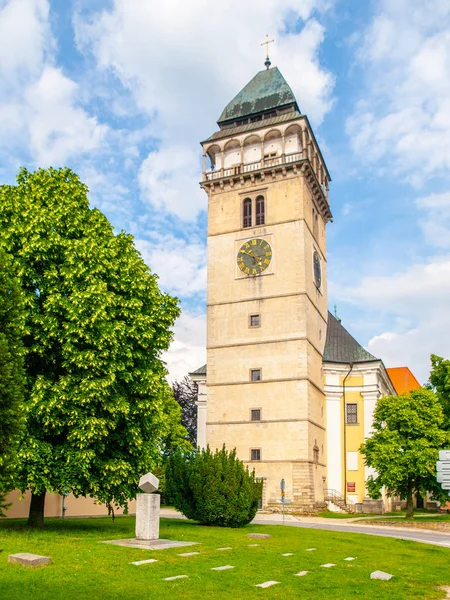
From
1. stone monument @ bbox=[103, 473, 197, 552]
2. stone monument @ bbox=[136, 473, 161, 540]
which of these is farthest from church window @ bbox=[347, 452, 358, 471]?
stone monument @ bbox=[136, 473, 161, 540]

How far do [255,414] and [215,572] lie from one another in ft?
110

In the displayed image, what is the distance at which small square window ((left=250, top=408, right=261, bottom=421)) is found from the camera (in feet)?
156

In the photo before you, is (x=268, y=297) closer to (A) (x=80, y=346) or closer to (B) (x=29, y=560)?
(A) (x=80, y=346)

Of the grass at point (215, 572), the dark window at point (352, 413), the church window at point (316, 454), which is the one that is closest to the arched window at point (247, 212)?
the dark window at point (352, 413)

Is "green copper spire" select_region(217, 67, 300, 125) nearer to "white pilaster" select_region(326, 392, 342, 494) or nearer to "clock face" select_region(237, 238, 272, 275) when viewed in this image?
"clock face" select_region(237, 238, 272, 275)

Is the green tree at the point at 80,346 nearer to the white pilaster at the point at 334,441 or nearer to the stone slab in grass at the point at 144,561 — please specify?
the stone slab in grass at the point at 144,561

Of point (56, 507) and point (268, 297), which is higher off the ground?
point (268, 297)

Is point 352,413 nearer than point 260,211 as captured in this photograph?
No

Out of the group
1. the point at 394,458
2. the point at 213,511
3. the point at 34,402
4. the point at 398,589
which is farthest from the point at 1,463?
the point at 394,458

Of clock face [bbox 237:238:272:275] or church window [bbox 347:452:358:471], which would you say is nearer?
clock face [bbox 237:238:272:275]

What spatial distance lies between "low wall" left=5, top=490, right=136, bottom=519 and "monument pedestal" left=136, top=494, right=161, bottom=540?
9482mm

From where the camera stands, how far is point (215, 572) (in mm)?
14508

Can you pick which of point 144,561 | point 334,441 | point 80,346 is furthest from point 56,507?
point 334,441

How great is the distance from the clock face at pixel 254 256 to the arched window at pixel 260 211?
5.51 feet
